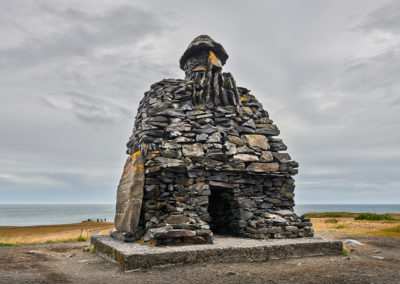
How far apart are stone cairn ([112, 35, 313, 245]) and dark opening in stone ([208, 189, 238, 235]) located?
Answer: 34 mm

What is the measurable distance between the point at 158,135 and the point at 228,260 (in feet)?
13.5

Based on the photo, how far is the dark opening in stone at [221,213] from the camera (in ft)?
31.7

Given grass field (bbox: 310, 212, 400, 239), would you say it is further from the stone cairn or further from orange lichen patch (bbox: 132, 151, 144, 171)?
orange lichen patch (bbox: 132, 151, 144, 171)

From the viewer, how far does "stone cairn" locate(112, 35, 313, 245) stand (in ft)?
27.2

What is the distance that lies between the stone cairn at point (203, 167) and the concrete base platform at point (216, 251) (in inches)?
22.3

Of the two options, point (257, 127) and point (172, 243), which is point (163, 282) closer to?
point (172, 243)

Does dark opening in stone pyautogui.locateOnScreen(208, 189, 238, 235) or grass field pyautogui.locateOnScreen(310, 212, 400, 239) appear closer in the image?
dark opening in stone pyautogui.locateOnScreen(208, 189, 238, 235)

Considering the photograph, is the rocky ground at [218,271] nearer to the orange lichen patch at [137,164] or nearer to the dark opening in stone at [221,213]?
the orange lichen patch at [137,164]

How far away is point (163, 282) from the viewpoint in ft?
17.4

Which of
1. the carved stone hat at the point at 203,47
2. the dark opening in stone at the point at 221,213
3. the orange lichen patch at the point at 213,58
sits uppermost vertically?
the carved stone hat at the point at 203,47

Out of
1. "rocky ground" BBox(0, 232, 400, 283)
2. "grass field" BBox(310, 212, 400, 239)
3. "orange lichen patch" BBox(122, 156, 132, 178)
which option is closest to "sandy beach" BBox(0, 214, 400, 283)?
"rocky ground" BBox(0, 232, 400, 283)

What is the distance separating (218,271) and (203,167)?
10.9ft

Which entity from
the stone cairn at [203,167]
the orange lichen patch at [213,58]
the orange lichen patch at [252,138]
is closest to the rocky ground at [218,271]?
the stone cairn at [203,167]

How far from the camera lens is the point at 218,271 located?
6.08 metres
